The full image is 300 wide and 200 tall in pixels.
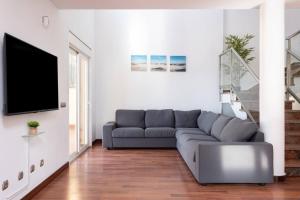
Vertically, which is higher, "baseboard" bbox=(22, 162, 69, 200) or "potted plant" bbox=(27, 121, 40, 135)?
"potted plant" bbox=(27, 121, 40, 135)

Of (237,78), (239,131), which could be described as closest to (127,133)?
(237,78)

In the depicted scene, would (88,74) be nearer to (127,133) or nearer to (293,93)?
(127,133)

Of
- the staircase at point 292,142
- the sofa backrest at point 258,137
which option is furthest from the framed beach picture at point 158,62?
the sofa backrest at point 258,137

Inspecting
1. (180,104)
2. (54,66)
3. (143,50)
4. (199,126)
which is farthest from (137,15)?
(54,66)

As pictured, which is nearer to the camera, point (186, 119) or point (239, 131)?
point (239, 131)

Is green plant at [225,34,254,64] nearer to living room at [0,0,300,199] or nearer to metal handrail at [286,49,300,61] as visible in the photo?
living room at [0,0,300,199]

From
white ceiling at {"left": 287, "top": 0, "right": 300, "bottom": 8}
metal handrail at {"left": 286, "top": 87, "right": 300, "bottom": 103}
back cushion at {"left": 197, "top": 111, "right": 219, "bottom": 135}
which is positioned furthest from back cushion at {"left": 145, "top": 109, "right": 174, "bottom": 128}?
white ceiling at {"left": 287, "top": 0, "right": 300, "bottom": 8}

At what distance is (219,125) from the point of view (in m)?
4.88

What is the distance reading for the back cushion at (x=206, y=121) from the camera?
5.50 meters

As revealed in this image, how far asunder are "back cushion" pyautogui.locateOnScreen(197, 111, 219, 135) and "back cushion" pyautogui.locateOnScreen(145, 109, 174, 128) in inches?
28.7

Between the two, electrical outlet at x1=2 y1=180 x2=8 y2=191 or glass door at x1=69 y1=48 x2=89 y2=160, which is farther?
glass door at x1=69 y1=48 x2=89 y2=160

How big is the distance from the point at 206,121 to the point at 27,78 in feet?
13.1

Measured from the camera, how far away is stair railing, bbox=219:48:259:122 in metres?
4.81

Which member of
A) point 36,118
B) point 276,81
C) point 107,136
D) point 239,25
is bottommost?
point 107,136
